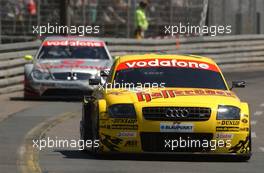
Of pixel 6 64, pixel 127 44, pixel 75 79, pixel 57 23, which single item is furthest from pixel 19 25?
pixel 75 79

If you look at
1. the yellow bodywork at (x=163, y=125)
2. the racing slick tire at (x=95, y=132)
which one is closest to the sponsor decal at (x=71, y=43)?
the racing slick tire at (x=95, y=132)

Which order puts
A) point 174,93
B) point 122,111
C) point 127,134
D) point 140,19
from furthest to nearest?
point 140,19 → point 174,93 → point 122,111 → point 127,134

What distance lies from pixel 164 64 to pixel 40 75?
8.79 m

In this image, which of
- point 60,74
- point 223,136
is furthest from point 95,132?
point 60,74

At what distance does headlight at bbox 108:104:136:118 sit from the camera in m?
12.2

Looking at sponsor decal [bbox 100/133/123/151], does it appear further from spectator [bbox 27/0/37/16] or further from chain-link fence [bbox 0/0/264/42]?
spectator [bbox 27/0/37/16]

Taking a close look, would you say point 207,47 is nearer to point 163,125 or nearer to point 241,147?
point 241,147

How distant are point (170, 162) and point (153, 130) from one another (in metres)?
0.46

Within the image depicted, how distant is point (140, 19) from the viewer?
3291 cm

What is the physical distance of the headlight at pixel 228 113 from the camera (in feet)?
40.1

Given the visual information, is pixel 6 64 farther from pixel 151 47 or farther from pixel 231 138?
pixel 231 138

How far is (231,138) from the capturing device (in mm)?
12211

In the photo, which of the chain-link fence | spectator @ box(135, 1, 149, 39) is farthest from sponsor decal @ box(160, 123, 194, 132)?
spectator @ box(135, 1, 149, 39)

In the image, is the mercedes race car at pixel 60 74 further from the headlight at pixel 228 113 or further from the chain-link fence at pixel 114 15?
the headlight at pixel 228 113
